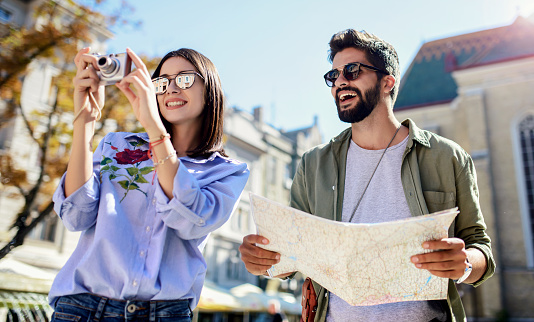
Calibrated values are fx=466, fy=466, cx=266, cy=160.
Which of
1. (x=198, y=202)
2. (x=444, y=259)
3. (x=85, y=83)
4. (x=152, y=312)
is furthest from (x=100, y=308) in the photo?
(x=444, y=259)

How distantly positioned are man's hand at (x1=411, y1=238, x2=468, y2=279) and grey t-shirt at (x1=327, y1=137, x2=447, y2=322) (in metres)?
0.39

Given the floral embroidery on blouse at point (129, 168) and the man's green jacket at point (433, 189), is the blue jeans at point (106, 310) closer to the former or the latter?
the floral embroidery on blouse at point (129, 168)

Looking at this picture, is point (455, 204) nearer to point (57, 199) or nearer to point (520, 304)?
point (57, 199)

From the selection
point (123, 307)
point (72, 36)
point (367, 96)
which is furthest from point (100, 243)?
point (72, 36)

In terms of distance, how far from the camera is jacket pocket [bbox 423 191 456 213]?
216cm

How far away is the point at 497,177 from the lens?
68.4 feet

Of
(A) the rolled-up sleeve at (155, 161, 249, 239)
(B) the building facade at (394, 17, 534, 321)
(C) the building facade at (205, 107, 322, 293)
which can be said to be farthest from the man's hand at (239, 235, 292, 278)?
(C) the building facade at (205, 107, 322, 293)

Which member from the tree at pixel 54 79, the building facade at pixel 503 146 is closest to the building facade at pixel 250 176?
the building facade at pixel 503 146

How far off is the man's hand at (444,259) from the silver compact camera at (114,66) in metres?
1.30

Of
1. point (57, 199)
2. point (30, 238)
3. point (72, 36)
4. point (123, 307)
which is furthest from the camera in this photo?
point (30, 238)

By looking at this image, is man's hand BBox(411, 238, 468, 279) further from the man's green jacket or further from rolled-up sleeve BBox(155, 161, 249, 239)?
rolled-up sleeve BBox(155, 161, 249, 239)

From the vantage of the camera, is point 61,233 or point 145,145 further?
point 61,233

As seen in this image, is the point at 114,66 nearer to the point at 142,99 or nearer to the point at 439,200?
the point at 142,99

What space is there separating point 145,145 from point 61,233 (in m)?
17.8
